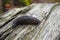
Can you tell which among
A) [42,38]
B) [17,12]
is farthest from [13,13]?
[42,38]

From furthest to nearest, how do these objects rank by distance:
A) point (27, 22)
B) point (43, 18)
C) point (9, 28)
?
1. point (43, 18)
2. point (27, 22)
3. point (9, 28)

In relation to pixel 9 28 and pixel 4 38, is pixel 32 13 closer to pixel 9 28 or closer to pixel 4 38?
pixel 9 28

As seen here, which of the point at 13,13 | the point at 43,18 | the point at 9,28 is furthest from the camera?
the point at 13,13

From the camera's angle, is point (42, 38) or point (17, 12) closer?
point (42, 38)

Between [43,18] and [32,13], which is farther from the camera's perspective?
[32,13]

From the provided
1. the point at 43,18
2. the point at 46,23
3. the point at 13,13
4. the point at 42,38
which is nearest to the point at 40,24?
the point at 46,23

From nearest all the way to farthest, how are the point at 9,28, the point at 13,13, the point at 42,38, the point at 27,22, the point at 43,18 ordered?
the point at 42,38 < the point at 9,28 < the point at 27,22 < the point at 43,18 < the point at 13,13

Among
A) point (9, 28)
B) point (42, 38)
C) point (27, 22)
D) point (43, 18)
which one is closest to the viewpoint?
point (42, 38)

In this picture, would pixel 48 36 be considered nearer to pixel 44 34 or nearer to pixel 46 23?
pixel 44 34
